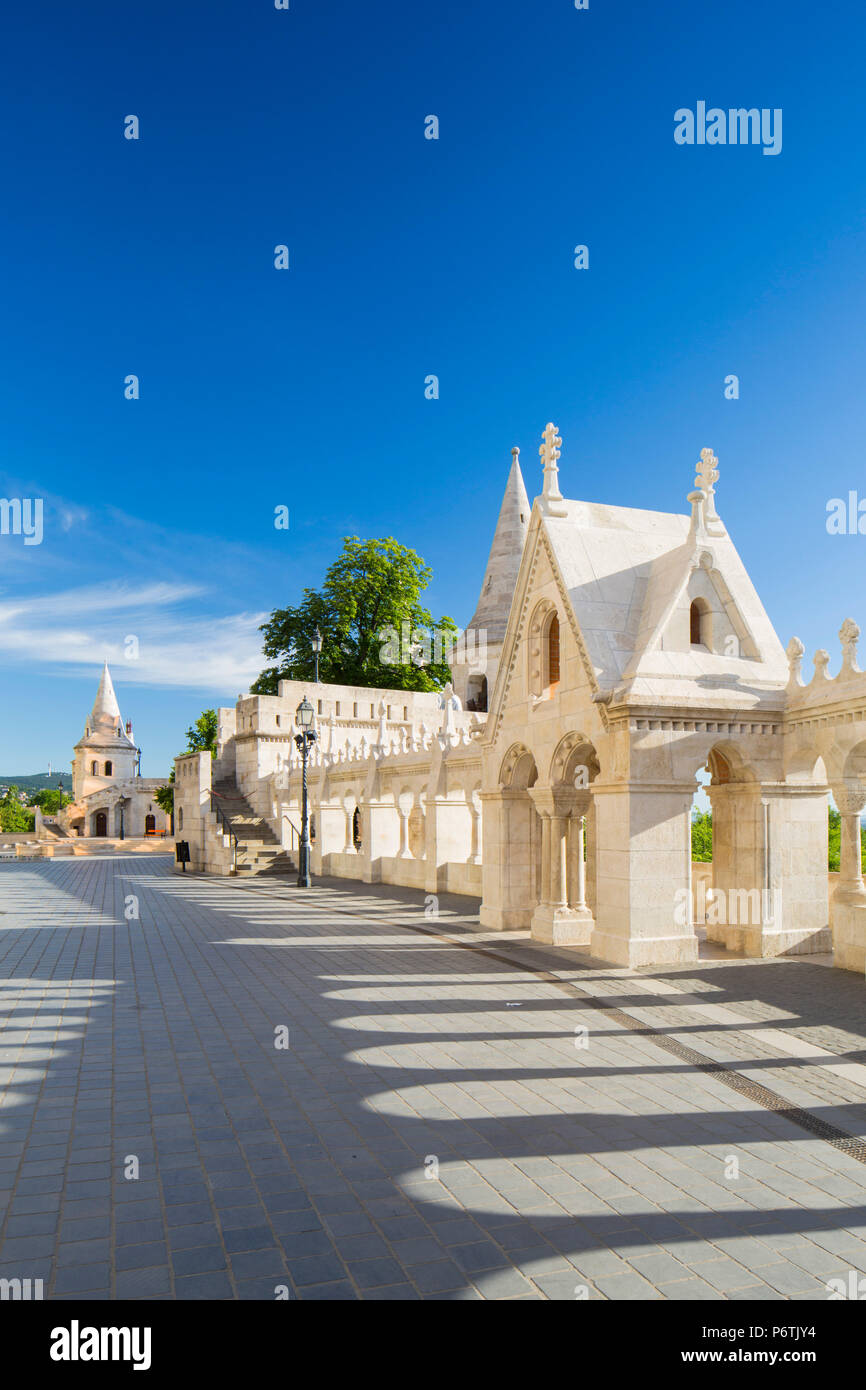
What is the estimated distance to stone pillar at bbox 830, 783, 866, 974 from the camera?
11.7 metres

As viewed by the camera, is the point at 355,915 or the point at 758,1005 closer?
the point at 758,1005

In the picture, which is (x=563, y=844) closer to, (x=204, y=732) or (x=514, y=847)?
(x=514, y=847)

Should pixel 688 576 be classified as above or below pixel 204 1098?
above

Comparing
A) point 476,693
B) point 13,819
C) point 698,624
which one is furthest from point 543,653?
point 13,819

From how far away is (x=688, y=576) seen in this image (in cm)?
1327

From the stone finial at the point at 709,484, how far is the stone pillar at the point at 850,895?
4.52m

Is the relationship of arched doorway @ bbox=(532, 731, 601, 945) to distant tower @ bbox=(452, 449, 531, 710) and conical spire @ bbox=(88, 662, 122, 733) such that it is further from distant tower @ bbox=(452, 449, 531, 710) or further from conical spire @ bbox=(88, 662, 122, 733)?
conical spire @ bbox=(88, 662, 122, 733)

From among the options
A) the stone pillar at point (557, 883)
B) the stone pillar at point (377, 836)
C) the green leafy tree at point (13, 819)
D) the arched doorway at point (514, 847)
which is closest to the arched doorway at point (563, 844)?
the stone pillar at point (557, 883)

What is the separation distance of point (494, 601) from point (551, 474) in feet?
69.9

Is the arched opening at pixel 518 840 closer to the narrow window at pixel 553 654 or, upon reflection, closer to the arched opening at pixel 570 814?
the arched opening at pixel 570 814

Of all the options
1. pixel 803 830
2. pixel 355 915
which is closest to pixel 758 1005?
pixel 803 830
